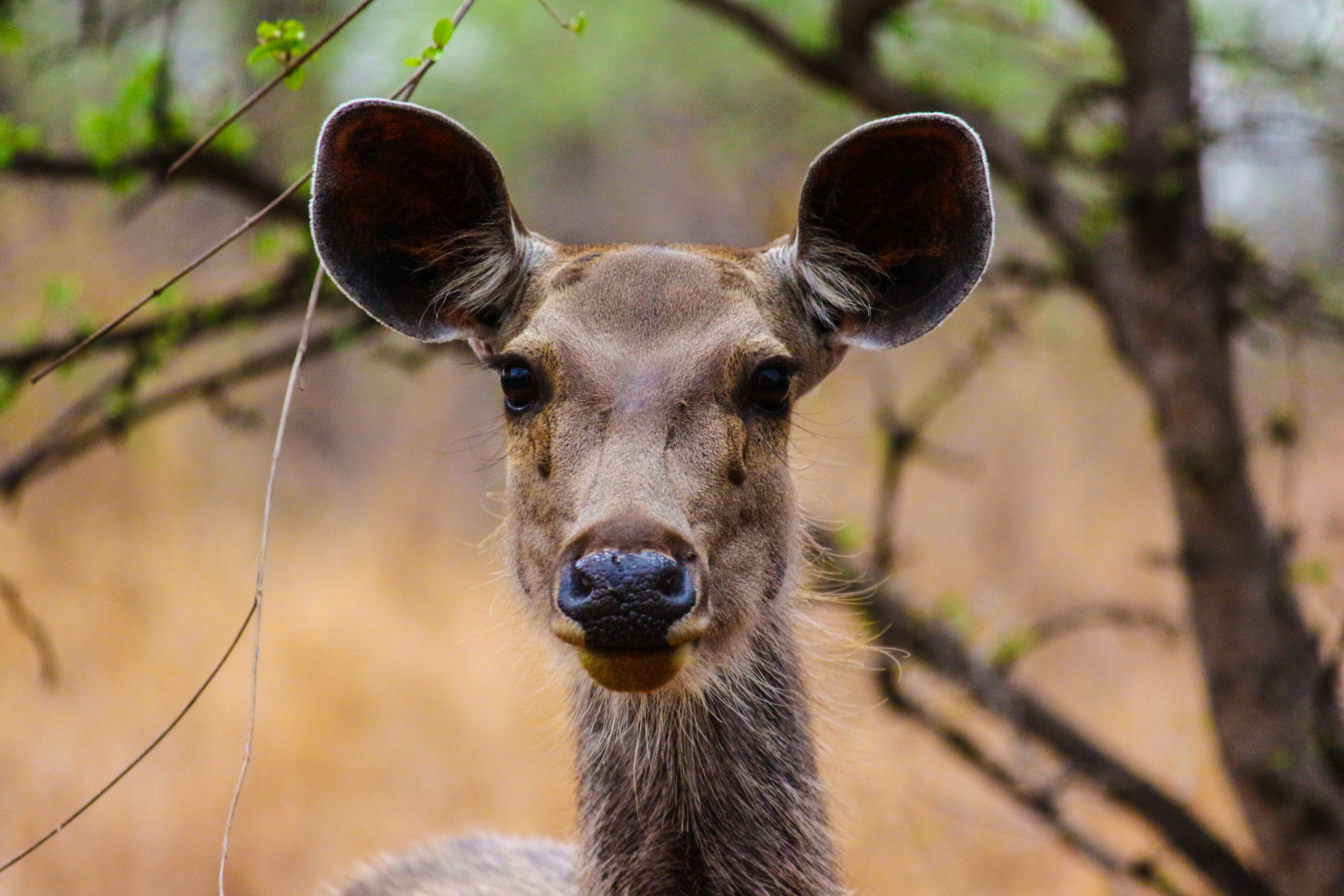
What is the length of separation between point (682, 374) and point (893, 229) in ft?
3.30

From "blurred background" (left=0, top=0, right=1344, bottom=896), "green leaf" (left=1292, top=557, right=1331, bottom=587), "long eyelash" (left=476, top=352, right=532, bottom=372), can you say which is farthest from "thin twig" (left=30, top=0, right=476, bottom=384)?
"green leaf" (left=1292, top=557, right=1331, bottom=587)

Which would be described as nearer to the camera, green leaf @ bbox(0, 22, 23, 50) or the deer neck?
the deer neck

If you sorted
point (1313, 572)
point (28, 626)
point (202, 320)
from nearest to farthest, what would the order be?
point (28, 626) → point (1313, 572) → point (202, 320)

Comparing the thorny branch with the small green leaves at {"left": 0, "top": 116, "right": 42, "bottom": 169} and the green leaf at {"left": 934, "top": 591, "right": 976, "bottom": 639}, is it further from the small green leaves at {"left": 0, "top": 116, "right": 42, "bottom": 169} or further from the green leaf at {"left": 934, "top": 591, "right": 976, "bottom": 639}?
the small green leaves at {"left": 0, "top": 116, "right": 42, "bottom": 169}

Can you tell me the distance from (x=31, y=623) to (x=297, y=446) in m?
14.8

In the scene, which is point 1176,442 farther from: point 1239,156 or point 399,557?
point 399,557

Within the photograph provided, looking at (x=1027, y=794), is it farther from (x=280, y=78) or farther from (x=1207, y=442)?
(x=280, y=78)

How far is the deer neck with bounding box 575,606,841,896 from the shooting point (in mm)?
4223

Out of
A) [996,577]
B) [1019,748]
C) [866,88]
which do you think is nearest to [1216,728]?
[1019,748]

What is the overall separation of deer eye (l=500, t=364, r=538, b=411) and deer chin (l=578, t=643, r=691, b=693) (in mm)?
981

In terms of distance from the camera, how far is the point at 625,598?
11.1 feet

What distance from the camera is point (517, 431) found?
14.2ft

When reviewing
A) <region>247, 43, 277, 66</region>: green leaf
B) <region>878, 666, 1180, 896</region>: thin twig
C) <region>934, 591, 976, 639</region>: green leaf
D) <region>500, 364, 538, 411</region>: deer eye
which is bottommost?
<region>878, 666, 1180, 896</region>: thin twig

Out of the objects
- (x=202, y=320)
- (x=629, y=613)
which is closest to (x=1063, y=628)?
(x=629, y=613)
